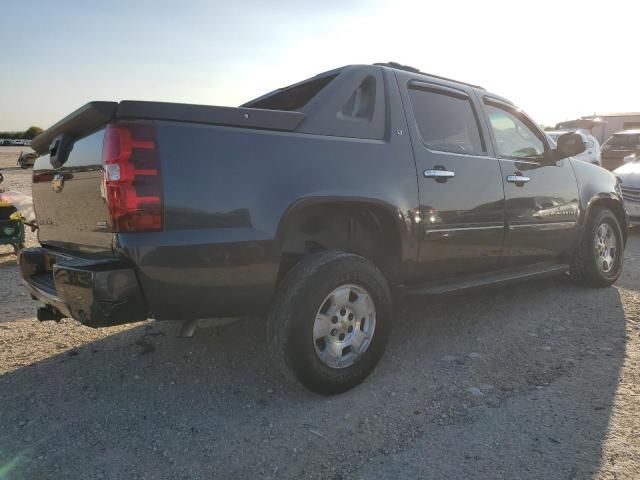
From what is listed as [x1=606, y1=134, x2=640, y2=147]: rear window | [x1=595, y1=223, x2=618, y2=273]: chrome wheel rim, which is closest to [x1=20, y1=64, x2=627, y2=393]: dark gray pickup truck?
[x1=595, y1=223, x2=618, y2=273]: chrome wheel rim

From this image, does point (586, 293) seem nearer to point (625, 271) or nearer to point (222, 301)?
point (625, 271)

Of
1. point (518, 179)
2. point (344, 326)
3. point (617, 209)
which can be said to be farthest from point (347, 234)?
point (617, 209)

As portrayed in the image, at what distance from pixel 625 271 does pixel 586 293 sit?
146 cm

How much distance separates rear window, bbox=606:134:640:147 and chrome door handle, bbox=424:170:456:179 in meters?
12.7

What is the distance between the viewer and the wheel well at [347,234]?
9.45 feet

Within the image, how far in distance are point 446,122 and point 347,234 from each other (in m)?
1.21

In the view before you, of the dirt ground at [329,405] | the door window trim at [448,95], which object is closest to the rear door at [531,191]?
the door window trim at [448,95]

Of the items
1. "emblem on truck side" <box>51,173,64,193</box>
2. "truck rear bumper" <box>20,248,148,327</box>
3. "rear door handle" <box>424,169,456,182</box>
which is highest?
"rear door handle" <box>424,169,456,182</box>

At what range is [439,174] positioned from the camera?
3236 millimetres

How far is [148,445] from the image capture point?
2.29m

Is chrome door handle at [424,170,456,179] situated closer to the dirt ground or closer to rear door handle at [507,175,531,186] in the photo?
rear door handle at [507,175,531,186]

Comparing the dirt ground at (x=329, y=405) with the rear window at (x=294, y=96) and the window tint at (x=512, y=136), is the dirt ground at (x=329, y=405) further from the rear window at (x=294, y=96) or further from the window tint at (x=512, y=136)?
the rear window at (x=294, y=96)

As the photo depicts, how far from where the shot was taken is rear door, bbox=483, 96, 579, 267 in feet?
12.7

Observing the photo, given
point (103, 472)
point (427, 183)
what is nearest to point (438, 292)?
point (427, 183)
